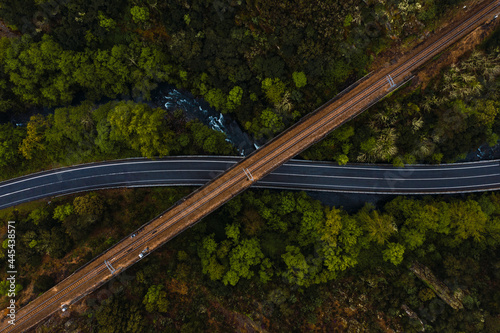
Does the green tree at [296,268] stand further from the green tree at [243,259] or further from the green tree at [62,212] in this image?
the green tree at [62,212]

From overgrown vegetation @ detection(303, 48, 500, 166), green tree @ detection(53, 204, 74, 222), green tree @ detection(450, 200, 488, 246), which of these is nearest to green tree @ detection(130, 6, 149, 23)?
green tree @ detection(53, 204, 74, 222)

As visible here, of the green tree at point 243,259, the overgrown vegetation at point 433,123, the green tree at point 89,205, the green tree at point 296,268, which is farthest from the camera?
the green tree at point 89,205

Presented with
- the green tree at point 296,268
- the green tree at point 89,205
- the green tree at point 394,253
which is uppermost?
the green tree at point 89,205

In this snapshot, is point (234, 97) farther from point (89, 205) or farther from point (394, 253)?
point (394, 253)

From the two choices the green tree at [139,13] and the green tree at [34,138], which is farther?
the green tree at [34,138]

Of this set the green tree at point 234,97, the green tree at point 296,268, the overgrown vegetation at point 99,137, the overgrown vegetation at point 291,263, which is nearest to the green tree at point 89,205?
the overgrown vegetation at point 291,263

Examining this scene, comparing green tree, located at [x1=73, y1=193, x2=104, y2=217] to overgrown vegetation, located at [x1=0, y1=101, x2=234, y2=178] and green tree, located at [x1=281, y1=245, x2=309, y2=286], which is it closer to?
overgrown vegetation, located at [x1=0, y1=101, x2=234, y2=178]

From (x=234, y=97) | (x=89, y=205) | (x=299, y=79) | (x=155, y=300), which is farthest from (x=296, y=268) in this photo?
Answer: (x=89, y=205)

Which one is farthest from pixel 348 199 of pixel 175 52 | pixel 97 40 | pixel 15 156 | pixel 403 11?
pixel 15 156
